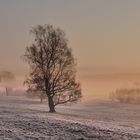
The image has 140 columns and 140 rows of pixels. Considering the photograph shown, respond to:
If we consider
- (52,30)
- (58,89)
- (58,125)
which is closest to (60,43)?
(52,30)

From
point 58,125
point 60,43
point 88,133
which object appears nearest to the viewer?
point 88,133

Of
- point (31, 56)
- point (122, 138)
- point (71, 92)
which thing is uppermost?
point (31, 56)

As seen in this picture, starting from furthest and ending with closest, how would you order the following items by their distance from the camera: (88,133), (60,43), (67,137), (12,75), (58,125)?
(12,75), (60,43), (58,125), (88,133), (67,137)

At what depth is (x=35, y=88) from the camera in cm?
5391

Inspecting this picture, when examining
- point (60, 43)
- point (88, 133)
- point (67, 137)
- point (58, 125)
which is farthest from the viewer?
point (60, 43)

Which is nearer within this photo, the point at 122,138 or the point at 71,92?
the point at 122,138

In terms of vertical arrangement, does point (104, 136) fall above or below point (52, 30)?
below

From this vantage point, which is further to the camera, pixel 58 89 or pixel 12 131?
pixel 58 89

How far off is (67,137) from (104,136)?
2726 millimetres

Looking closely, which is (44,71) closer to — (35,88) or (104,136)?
(35,88)

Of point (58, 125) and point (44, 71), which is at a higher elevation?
point (44, 71)

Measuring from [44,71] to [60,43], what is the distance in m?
4.18

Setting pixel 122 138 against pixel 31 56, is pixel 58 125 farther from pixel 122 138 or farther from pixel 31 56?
pixel 31 56

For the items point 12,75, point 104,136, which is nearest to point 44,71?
point 104,136
